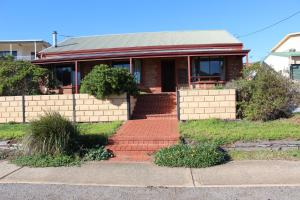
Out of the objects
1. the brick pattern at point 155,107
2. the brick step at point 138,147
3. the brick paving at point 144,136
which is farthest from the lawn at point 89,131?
the brick pattern at point 155,107

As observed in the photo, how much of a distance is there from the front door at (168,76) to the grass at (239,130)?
10468 millimetres

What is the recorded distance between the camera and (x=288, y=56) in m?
30.8

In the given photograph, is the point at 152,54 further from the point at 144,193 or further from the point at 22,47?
the point at 22,47

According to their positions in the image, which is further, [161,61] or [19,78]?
[161,61]

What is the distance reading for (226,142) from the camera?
9.28 metres

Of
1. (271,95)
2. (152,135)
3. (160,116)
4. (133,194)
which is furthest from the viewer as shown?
(160,116)

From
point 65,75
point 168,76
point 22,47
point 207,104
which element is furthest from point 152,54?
point 22,47

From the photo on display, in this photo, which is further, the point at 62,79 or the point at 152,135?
the point at 62,79

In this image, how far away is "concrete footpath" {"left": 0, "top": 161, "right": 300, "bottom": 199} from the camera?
6316mm

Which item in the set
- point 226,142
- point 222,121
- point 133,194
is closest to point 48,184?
point 133,194

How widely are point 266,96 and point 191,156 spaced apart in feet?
16.1

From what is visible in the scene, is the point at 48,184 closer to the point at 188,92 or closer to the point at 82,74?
the point at 188,92

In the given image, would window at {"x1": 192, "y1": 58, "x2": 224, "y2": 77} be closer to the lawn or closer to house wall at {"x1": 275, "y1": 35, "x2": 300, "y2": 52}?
the lawn

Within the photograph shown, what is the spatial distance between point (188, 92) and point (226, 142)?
366 centimetres
